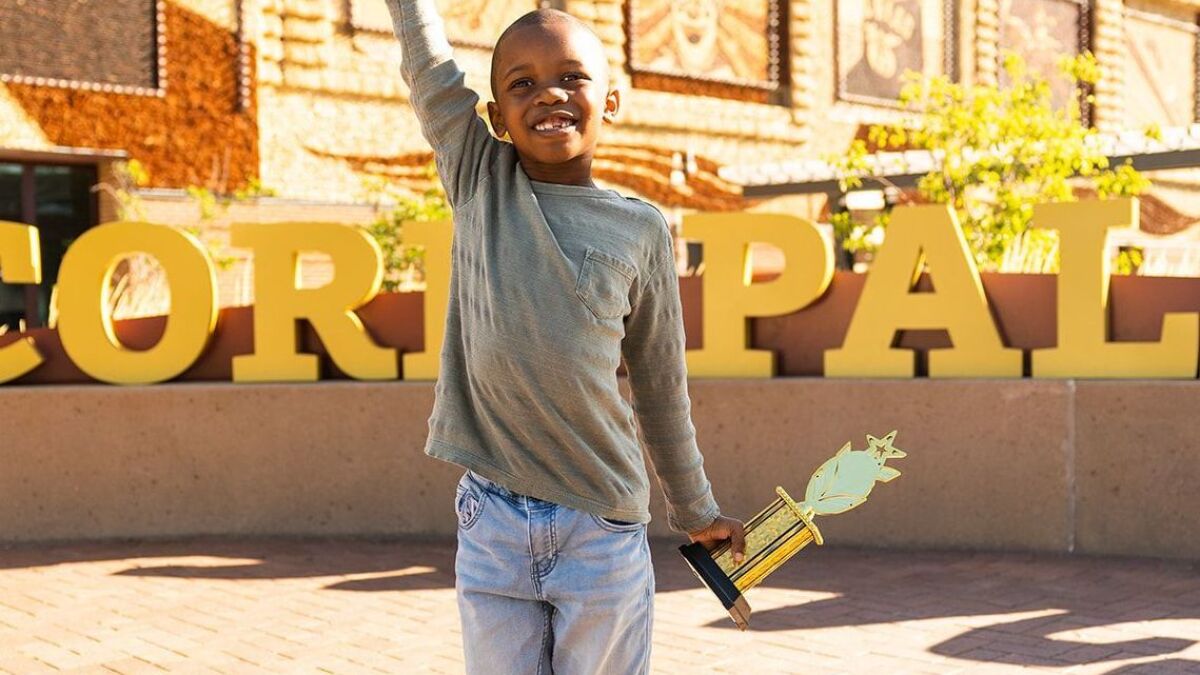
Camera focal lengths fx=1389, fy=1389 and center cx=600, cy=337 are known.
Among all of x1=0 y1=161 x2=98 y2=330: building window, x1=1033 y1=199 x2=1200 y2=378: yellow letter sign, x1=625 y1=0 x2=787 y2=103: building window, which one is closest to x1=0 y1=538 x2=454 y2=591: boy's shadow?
x1=1033 y1=199 x2=1200 y2=378: yellow letter sign

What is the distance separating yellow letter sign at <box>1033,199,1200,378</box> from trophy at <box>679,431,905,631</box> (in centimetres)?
473

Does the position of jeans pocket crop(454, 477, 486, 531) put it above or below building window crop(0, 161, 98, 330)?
below

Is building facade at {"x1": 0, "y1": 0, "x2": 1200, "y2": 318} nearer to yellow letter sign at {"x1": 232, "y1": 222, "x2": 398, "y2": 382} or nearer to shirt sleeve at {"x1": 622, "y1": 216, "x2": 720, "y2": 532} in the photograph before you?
yellow letter sign at {"x1": 232, "y1": 222, "x2": 398, "y2": 382}

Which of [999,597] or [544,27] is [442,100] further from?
[999,597]

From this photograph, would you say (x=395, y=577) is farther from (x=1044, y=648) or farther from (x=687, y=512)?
(x=687, y=512)

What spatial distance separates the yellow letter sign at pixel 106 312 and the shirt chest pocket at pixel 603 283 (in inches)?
223

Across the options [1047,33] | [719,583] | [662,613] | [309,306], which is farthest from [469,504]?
[1047,33]

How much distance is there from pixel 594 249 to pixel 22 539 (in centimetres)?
615

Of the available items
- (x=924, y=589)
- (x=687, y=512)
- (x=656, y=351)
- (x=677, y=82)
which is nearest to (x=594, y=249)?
(x=656, y=351)

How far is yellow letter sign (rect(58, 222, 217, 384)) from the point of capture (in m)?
7.53

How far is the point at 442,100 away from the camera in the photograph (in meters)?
2.41

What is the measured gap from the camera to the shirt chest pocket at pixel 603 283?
2223 mm

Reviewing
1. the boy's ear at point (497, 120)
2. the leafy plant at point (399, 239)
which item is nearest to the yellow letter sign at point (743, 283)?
the leafy plant at point (399, 239)

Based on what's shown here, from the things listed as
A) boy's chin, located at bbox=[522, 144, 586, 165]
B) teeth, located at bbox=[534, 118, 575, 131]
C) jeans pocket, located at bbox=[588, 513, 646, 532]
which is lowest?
jeans pocket, located at bbox=[588, 513, 646, 532]
